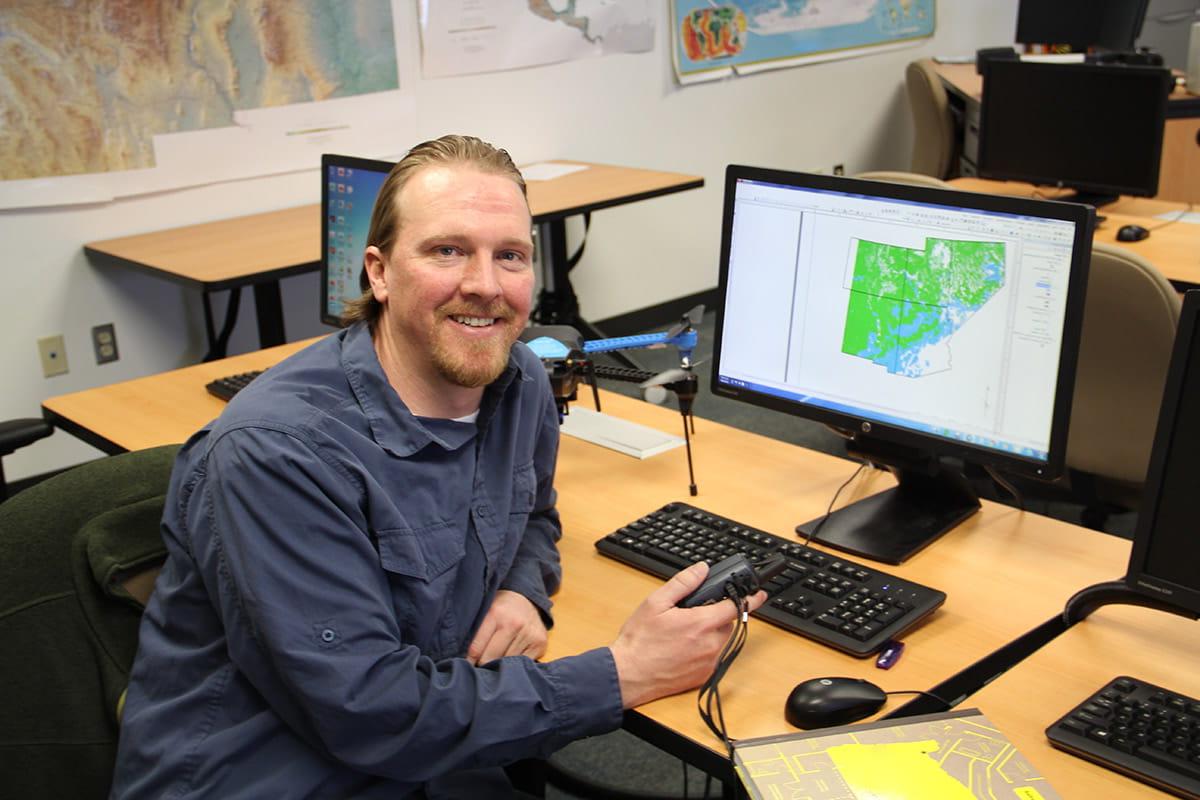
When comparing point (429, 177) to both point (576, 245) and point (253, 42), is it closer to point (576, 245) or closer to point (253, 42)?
point (253, 42)

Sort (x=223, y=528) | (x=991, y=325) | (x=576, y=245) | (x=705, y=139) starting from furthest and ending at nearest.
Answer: (x=705, y=139), (x=576, y=245), (x=991, y=325), (x=223, y=528)

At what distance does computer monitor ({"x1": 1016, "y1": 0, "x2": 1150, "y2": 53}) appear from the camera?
5531mm

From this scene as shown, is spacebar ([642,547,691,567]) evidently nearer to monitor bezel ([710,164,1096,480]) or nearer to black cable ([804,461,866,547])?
black cable ([804,461,866,547])

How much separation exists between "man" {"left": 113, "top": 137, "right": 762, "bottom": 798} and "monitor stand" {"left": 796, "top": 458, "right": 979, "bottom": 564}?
13.4 inches

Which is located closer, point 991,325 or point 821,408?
point 991,325

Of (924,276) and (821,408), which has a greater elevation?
(924,276)

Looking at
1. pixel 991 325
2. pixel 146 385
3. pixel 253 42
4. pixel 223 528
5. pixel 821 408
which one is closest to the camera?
pixel 223 528

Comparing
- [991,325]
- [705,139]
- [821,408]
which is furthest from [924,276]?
[705,139]

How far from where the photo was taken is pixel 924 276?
162 centimetres

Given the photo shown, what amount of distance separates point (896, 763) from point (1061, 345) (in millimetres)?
591

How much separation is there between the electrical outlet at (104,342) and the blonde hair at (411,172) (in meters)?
2.35

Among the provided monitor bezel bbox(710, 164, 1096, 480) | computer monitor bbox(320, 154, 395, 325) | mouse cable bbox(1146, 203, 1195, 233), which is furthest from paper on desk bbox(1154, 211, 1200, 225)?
computer monitor bbox(320, 154, 395, 325)

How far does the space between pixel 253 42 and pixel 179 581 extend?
107 inches

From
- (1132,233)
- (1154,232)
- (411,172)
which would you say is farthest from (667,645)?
(1154,232)
